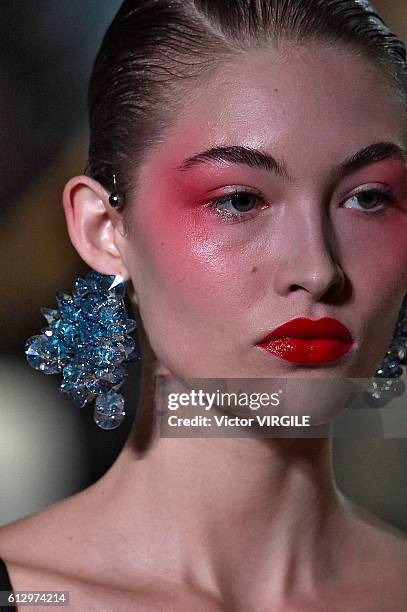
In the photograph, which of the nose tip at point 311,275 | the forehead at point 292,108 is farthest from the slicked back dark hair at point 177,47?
the nose tip at point 311,275

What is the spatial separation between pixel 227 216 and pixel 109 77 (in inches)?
10.6

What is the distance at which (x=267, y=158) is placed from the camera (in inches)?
44.8

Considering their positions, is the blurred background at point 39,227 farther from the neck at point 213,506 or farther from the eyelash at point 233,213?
the eyelash at point 233,213

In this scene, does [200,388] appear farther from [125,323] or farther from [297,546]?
[297,546]

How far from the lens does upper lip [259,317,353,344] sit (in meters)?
1.12

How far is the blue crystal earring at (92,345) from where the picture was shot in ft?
4.04

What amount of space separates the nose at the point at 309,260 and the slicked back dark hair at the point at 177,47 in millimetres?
219

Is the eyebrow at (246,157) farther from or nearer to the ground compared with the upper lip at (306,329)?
farther from the ground

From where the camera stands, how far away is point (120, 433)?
1606 mm

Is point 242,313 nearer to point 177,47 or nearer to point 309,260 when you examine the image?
point 309,260

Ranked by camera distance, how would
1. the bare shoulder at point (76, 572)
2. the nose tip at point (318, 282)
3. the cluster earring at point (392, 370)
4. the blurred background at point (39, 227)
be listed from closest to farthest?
the nose tip at point (318, 282), the bare shoulder at point (76, 572), the cluster earring at point (392, 370), the blurred background at point (39, 227)

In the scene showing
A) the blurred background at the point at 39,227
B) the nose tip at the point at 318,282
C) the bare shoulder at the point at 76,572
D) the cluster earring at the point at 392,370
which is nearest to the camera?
the nose tip at the point at 318,282

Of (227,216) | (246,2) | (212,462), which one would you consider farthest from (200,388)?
(246,2)

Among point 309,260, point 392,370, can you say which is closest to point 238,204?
point 309,260
